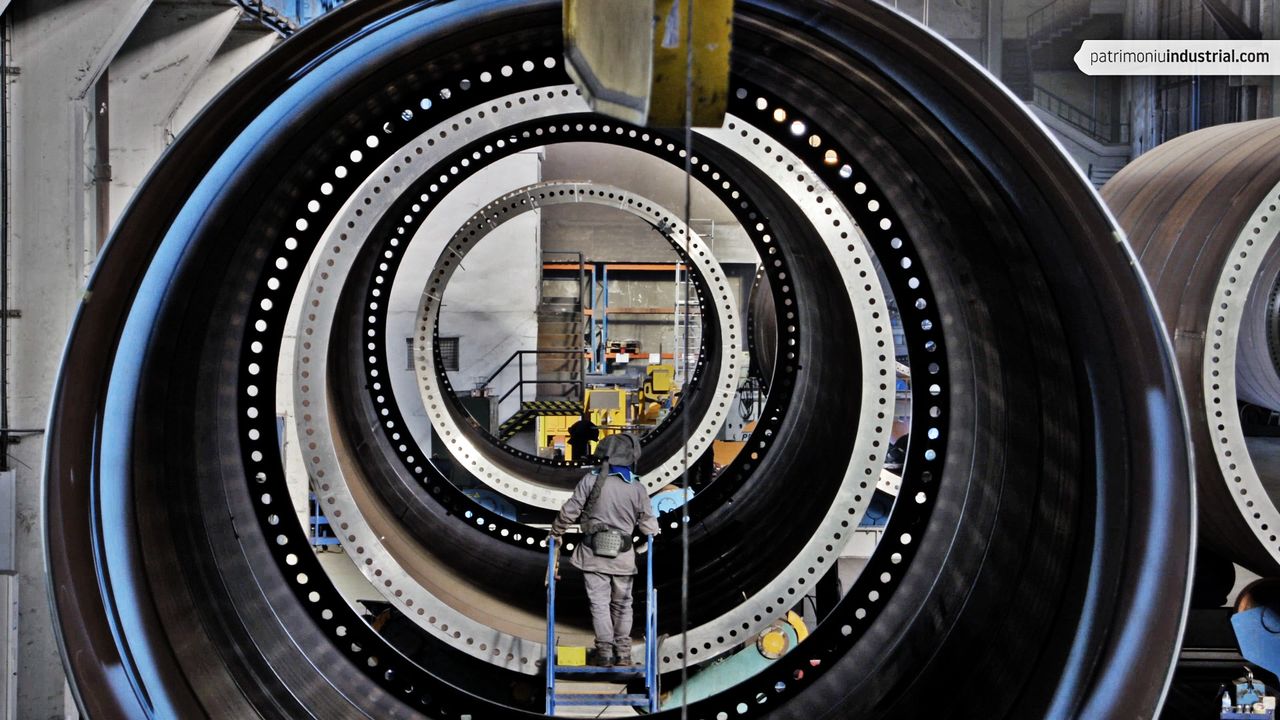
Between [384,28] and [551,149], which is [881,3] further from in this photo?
[551,149]

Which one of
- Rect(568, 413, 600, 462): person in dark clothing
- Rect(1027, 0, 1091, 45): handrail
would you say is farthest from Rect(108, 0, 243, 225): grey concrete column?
Rect(1027, 0, 1091, 45): handrail

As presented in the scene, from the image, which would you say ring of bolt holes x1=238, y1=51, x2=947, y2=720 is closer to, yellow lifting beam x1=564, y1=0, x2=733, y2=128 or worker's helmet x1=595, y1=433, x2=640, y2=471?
yellow lifting beam x1=564, y1=0, x2=733, y2=128

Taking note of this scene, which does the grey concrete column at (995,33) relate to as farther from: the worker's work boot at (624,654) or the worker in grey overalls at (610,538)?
the worker's work boot at (624,654)

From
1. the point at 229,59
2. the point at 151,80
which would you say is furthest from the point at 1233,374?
the point at 229,59

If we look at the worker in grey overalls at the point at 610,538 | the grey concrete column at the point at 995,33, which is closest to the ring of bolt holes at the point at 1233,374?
the worker in grey overalls at the point at 610,538

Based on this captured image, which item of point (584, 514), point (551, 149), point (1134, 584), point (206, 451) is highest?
point (551, 149)

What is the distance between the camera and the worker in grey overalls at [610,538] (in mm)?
3586

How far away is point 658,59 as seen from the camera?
3.78 ft

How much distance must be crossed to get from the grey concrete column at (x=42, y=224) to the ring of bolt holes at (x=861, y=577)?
1301 millimetres

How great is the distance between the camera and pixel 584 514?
3740 millimetres

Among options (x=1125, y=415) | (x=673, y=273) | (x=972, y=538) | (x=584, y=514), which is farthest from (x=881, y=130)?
(x=673, y=273)

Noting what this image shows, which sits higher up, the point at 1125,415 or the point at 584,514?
the point at 1125,415

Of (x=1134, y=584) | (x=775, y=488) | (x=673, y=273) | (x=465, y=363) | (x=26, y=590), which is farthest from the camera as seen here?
(x=673, y=273)

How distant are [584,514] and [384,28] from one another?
2485 mm
